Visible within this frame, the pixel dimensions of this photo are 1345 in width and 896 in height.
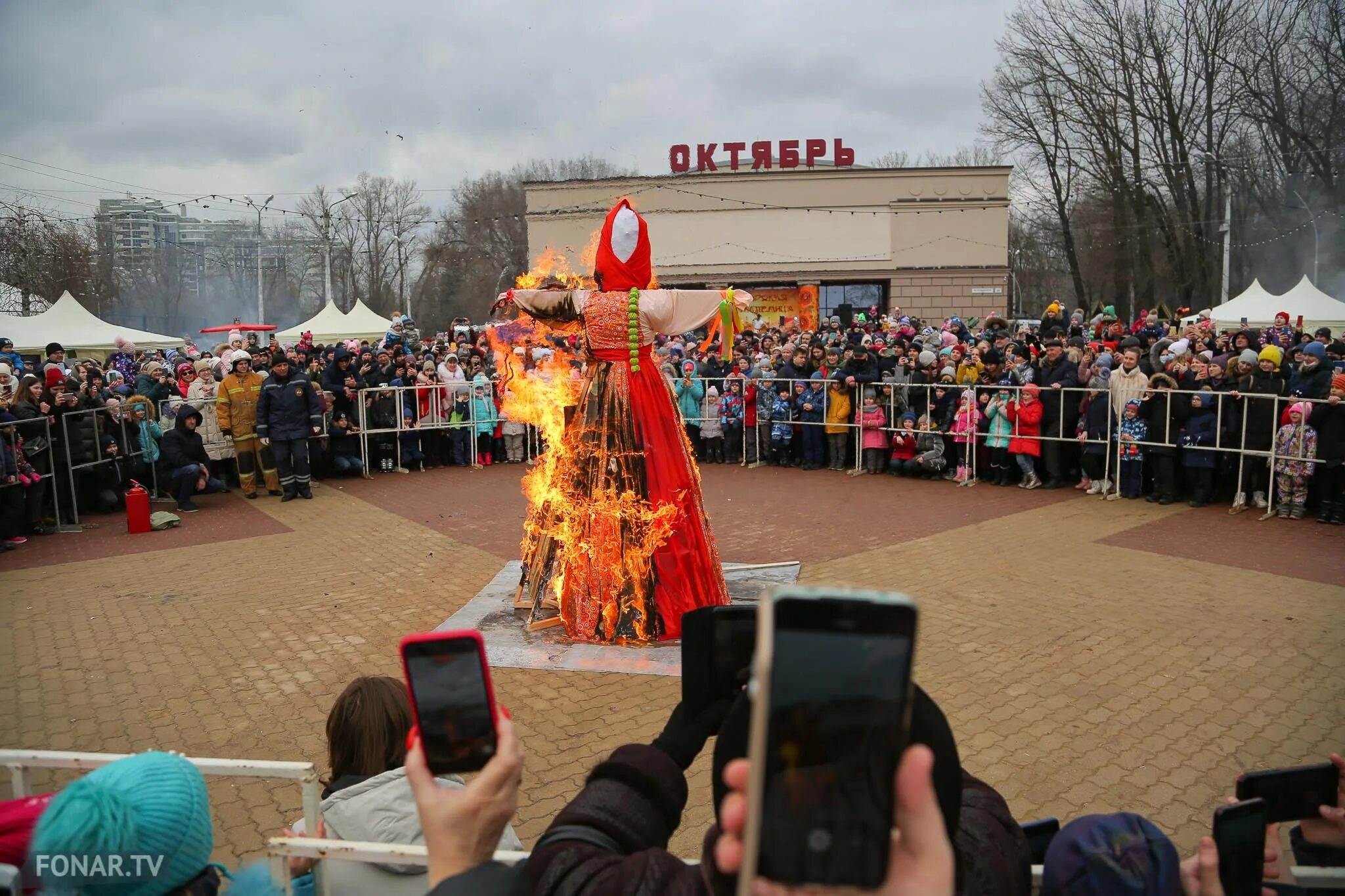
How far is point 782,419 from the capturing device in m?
15.1

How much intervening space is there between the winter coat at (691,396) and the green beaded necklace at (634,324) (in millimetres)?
9223

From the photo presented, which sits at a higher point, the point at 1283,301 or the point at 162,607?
the point at 1283,301

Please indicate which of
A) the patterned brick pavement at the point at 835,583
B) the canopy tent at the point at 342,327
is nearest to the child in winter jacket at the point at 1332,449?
the patterned brick pavement at the point at 835,583

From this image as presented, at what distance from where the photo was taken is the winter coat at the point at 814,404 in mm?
14750

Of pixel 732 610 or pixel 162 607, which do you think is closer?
pixel 732 610

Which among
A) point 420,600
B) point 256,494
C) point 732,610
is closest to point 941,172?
point 256,494

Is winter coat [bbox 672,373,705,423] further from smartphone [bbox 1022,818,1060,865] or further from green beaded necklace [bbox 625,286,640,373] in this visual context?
smartphone [bbox 1022,818,1060,865]

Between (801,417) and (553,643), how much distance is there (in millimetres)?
9089

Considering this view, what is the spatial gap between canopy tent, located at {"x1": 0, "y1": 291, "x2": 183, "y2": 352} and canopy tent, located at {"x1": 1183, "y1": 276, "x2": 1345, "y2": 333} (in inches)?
1052

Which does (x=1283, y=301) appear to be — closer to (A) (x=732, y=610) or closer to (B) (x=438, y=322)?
(A) (x=732, y=610)

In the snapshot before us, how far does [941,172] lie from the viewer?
31.9 m

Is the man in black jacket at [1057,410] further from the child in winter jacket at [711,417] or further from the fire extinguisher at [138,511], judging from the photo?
the fire extinguisher at [138,511]

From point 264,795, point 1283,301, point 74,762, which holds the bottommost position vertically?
point 264,795

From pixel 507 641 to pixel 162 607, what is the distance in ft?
10.6
